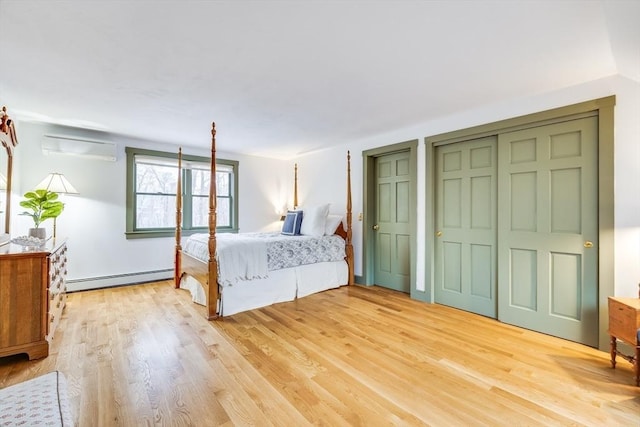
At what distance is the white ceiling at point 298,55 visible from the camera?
5.37 ft

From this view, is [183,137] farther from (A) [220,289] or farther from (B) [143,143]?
(A) [220,289]

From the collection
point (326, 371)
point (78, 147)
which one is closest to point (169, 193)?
point (78, 147)

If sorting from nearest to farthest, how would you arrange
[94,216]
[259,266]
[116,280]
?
[259,266] → [94,216] → [116,280]

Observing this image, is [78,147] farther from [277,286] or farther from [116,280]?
[277,286]

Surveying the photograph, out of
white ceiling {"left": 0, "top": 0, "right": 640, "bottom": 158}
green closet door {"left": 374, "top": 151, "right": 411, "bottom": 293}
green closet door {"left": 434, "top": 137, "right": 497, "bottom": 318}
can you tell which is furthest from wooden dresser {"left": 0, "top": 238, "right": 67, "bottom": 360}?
green closet door {"left": 434, "top": 137, "right": 497, "bottom": 318}

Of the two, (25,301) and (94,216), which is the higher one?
(94,216)

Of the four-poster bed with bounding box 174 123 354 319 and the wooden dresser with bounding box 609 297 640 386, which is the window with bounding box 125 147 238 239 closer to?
the four-poster bed with bounding box 174 123 354 319

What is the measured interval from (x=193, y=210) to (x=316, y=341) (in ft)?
11.7

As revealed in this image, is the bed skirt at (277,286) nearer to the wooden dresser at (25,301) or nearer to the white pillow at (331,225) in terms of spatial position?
the white pillow at (331,225)

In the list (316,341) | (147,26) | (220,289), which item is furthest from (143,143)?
(316,341)

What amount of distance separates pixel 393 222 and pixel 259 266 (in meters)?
2.06

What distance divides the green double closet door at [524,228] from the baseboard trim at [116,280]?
423cm

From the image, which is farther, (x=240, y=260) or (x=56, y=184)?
(x=56, y=184)

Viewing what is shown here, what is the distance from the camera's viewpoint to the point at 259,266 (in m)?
3.42
